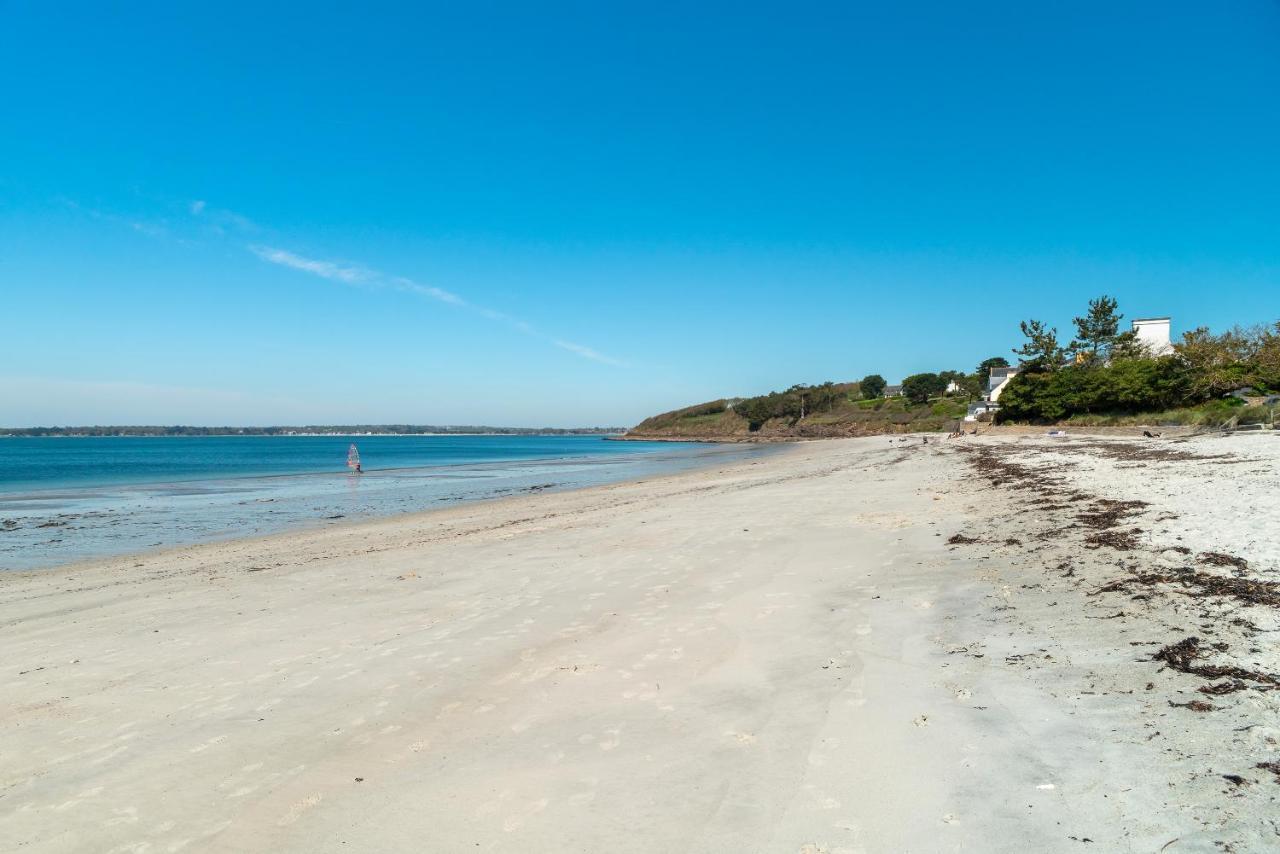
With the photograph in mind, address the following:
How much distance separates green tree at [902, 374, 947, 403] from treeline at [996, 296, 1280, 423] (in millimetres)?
45733

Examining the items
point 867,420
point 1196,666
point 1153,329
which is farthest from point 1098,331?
point 1196,666

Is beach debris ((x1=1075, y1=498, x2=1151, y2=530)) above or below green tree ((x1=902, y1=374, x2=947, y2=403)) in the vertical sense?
below

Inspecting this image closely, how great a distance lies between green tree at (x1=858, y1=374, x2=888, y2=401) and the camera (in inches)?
4985

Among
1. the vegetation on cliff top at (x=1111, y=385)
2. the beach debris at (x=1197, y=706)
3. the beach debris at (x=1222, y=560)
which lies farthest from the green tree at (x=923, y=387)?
the beach debris at (x=1197, y=706)

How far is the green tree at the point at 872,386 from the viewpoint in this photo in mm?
126625

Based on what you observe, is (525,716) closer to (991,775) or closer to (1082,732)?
(991,775)

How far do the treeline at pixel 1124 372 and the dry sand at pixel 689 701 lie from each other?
34.1 metres

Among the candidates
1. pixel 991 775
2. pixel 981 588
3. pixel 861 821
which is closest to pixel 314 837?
pixel 861 821

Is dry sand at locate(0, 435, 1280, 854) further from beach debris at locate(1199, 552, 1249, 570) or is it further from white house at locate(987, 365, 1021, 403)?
white house at locate(987, 365, 1021, 403)

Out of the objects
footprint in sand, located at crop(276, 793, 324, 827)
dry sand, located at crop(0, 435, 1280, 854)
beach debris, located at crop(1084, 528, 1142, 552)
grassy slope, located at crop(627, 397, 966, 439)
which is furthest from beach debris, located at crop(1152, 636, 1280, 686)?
grassy slope, located at crop(627, 397, 966, 439)

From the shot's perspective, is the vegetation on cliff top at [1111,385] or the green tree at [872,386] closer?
the vegetation on cliff top at [1111,385]

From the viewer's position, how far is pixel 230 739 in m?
4.24

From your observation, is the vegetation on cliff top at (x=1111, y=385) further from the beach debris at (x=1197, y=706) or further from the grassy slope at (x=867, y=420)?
the beach debris at (x=1197, y=706)

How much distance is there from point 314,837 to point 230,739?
5.00 feet
